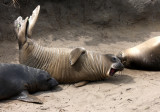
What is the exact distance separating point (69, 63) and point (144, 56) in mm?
1988

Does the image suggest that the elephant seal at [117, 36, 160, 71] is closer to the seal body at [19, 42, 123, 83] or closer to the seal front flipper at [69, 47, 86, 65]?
the seal body at [19, 42, 123, 83]

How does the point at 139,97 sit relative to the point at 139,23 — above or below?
below

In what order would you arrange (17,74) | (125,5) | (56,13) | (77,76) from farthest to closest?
(125,5) < (56,13) < (77,76) < (17,74)

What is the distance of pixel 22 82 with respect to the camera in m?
5.68

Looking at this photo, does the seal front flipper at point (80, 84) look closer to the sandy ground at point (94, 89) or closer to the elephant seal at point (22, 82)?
the sandy ground at point (94, 89)

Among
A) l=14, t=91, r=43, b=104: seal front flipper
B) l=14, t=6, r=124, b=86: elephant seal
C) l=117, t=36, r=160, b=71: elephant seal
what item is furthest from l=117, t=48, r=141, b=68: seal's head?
l=14, t=91, r=43, b=104: seal front flipper

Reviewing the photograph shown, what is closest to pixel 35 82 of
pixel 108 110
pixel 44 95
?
pixel 44 95

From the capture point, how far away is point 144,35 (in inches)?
389

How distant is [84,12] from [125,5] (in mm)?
1425

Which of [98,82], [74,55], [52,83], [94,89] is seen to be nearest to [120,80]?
[98,82]

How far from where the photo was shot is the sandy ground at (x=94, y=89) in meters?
4.99

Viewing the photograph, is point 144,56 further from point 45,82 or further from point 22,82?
point 22,82

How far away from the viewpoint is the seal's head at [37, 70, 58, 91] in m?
6.00

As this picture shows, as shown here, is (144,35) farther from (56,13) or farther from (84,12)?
(56,13)
